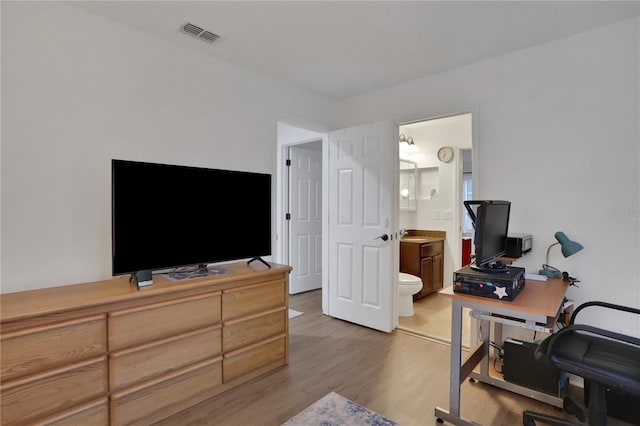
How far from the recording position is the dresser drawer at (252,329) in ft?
7.42

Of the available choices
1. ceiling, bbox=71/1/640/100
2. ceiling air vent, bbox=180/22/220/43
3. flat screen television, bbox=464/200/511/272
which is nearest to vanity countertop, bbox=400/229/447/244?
flat screen television, bbox=464/200/511/272

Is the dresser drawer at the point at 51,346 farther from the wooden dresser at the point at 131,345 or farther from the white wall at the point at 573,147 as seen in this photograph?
the white wall at the point at 573,147

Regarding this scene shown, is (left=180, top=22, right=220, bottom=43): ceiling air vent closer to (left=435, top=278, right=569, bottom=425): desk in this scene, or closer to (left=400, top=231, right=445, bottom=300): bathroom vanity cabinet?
(left=435, top=278, right=569, bottom=425): desk

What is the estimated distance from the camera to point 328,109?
149 inches

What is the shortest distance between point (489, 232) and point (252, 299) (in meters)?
1.65

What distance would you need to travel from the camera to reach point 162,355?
1953 mm

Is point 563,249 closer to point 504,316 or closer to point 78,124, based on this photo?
point 504,316

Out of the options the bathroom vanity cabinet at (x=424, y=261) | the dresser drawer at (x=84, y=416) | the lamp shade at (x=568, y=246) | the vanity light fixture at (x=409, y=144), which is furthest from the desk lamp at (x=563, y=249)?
the dresser drawer at (x=84, y=416)

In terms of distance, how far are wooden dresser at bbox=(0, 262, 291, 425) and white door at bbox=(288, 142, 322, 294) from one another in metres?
2.19

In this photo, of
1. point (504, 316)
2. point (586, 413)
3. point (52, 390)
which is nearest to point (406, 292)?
point (504, 316)

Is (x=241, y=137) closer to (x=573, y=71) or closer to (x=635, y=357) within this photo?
(x=573, y=71)

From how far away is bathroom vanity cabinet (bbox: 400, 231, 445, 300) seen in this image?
423 cm

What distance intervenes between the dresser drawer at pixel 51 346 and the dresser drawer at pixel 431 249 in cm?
355

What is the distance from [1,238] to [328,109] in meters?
3.03
